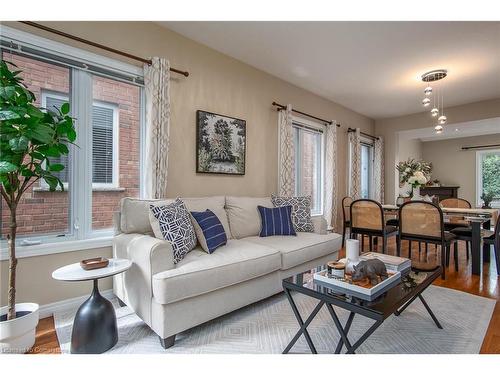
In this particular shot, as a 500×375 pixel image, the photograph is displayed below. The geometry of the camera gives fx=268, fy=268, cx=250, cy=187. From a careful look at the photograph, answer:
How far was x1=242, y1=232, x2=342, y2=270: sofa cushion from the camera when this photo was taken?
246 cm

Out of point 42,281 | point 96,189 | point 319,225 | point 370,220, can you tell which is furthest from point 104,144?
point 370,220

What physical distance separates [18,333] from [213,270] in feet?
3.97

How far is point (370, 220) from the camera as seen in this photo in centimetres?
372

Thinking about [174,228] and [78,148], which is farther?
[78,148]

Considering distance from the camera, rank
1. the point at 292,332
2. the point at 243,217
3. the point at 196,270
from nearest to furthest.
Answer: the point at 196,270, the point at 292,332, the point at 243,217

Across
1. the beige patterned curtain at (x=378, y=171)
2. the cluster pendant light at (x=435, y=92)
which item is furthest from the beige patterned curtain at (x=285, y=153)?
the beige patterned curtain at (x=378, y=171)

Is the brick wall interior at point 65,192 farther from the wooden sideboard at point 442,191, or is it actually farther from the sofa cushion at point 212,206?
the wooden sideboard at point 442,191

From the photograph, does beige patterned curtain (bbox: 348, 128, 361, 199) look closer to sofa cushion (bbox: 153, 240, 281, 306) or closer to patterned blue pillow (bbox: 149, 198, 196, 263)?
sofa cushion (bbox: 153, 240, 281, 306)

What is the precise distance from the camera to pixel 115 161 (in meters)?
2.62

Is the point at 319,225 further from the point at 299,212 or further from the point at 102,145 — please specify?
the point at 102,145

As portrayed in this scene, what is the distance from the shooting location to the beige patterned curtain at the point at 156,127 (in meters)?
2.65

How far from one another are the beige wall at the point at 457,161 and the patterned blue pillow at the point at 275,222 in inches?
277

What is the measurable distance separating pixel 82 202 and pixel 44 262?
0.54 metres
